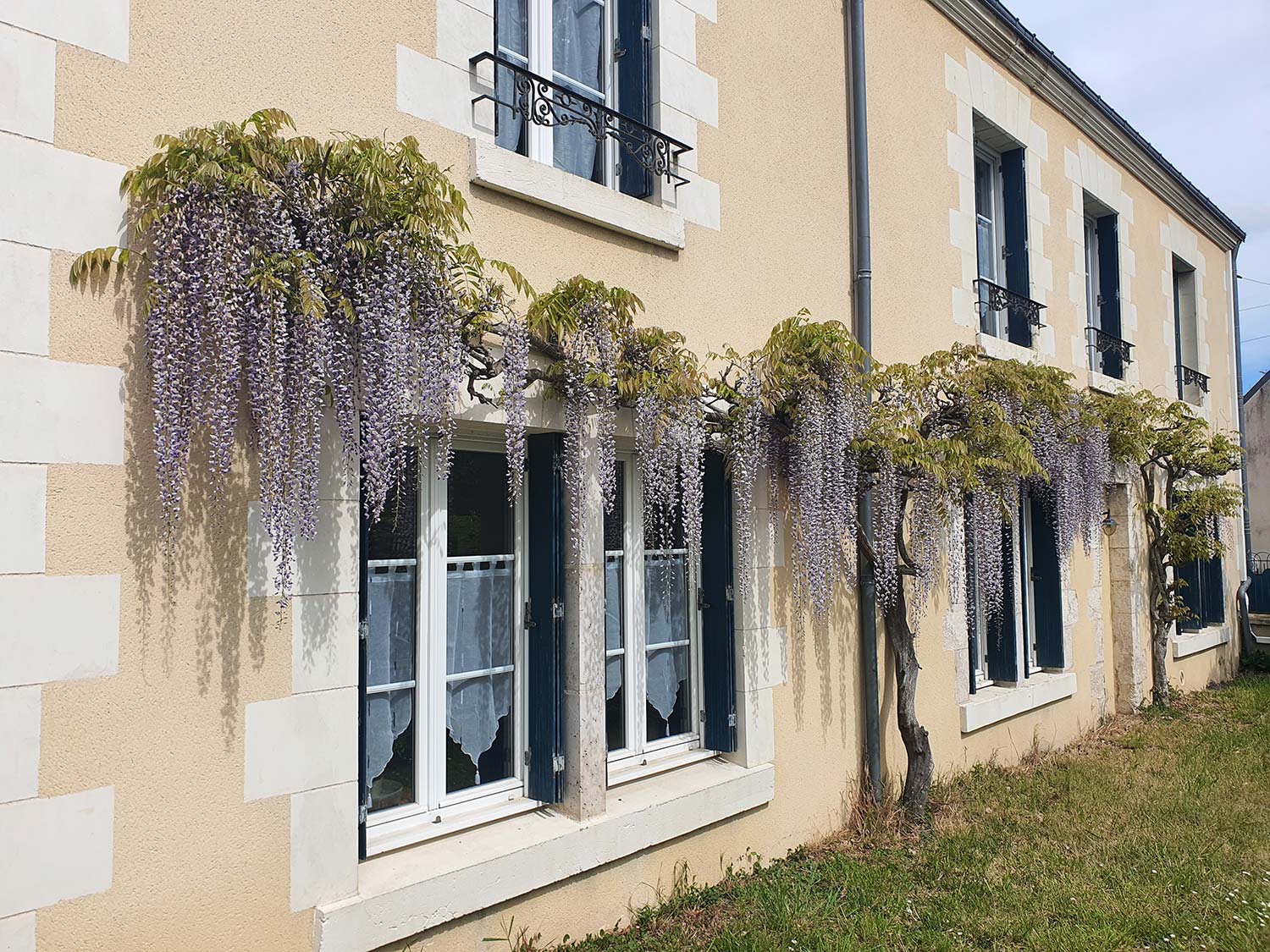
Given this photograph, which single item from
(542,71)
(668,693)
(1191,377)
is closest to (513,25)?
(542,71)

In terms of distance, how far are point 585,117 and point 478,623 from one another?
2.00 metres

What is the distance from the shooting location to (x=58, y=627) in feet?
6.72

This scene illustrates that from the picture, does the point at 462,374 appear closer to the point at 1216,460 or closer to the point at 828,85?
the point at 828,85

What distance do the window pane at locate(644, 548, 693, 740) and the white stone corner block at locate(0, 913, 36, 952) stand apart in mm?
2217

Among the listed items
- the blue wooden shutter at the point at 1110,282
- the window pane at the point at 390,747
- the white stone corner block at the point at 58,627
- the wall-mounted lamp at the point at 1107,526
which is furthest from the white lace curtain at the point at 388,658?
the blue wooden shutter at the point at 1110,282

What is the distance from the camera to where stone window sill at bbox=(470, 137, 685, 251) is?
295 centimetres

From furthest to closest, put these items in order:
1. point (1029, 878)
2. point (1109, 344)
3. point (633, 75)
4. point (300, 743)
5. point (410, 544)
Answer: point (1109, 344)
point (1029, 878)
point (633, 75)
point (410, 544)
point (300, 743)

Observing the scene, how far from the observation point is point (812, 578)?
3.88m

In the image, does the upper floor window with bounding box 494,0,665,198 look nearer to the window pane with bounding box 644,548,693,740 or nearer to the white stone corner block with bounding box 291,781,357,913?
the window pane with bounding box 644,548,693,740

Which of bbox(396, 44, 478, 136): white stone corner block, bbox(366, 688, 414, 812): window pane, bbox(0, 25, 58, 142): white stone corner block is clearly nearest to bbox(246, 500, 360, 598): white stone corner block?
bbox(366, 688, 414, 812): window pane

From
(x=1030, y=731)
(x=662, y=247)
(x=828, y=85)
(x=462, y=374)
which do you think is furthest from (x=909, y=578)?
(x=462, y=374)

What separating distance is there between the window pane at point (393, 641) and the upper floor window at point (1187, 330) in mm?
9145

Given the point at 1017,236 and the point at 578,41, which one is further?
the point at 1017,236

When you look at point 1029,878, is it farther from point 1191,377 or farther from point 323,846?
point 1191,377
